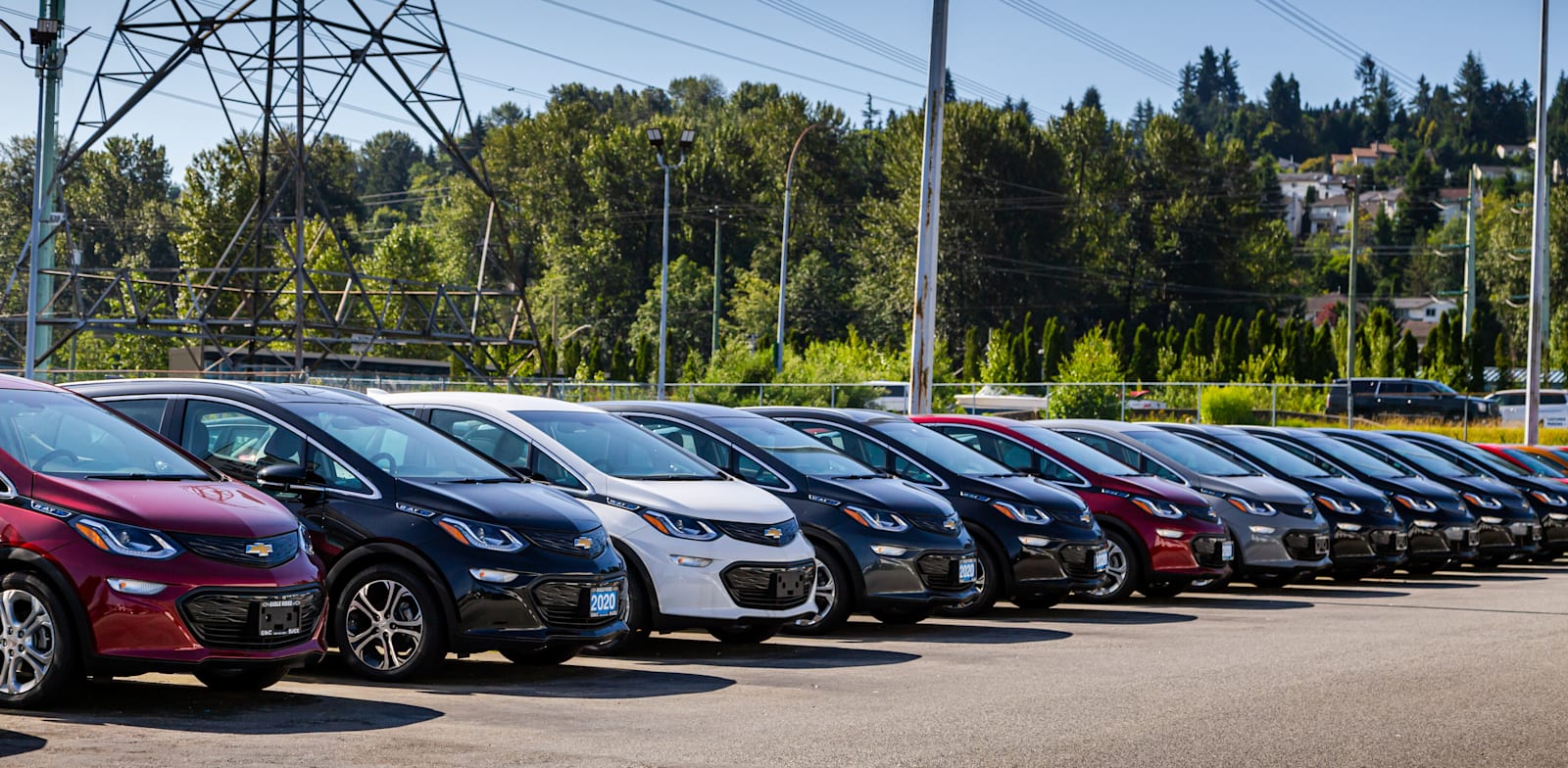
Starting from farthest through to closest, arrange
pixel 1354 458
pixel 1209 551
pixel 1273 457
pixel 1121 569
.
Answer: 1. pixel 1354 458
2. pixel 1273 457
3. pixel 1209 551
4. pixel 1121 569

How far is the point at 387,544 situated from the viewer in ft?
32.8

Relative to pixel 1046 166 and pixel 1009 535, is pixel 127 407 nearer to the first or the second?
pixel 1009 535

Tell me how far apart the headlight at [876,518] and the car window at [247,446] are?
425cm

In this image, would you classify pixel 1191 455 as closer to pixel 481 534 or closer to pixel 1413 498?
pixel 1413 498

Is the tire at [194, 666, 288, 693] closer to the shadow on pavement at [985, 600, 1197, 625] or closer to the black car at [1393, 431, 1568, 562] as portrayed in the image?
the shadow on pavement at [985, 600, 1197, 625]

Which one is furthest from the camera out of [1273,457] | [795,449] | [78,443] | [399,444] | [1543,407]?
[1543,407]

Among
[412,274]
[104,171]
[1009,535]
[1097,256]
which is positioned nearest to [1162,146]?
[1097,256]

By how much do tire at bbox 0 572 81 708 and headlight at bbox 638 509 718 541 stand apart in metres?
4.08

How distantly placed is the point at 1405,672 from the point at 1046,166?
74.4m

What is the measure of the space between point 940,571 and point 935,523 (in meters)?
0.39

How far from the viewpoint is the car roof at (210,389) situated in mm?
10680

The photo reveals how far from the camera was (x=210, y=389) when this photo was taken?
35.1 feet

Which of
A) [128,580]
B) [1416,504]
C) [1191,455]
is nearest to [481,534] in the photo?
[128,580]

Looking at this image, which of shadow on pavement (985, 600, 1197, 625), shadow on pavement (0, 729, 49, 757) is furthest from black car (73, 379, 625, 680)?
shadow on pavement (985, 600, 1197, 625)
